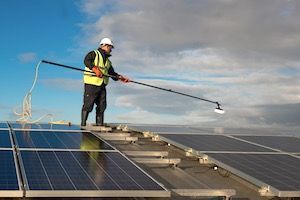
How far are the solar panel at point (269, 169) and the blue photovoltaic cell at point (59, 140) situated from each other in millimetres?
2745

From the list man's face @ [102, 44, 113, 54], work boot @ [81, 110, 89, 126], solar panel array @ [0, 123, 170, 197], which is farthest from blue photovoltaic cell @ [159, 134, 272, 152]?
man's face @ [102, 44, 113, 54]

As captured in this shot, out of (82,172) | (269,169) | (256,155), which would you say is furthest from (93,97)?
(82,172)

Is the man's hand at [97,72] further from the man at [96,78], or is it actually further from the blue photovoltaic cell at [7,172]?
the blue photovoltaic cell at [7,172]

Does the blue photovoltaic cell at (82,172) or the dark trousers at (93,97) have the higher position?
the dark trousers at (93,97)

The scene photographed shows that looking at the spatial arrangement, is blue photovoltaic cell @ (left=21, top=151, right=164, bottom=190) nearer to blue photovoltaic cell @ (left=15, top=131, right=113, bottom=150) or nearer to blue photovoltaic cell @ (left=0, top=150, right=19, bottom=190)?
blue photovoltaic cell @ (left=0, top=150, right=19, bottom=190)

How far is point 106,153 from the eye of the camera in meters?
10.1

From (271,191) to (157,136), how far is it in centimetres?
604

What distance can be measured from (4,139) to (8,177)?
146 inches

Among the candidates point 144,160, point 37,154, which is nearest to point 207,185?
point 144,160

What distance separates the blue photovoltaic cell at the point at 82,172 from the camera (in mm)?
7562

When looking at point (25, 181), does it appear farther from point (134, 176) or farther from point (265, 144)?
point (265, 144)

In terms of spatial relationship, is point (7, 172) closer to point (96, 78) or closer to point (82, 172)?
point (82, 172)

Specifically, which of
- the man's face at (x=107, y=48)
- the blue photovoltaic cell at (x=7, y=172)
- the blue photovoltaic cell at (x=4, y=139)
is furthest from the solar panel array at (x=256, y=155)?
the blue photovoltaic cell at (x=7, y=172)

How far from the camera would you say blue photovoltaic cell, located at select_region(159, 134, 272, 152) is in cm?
1215
